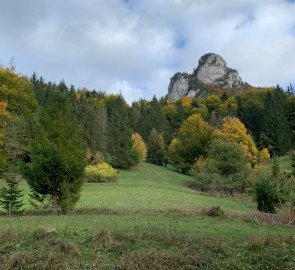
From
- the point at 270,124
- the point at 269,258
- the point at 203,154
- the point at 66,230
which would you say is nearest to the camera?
the point at 269,258

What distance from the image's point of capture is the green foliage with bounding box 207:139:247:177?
204 feet

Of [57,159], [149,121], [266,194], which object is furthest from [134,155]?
[57,159]

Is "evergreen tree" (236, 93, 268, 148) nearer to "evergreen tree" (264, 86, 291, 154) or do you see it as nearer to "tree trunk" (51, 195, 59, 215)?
"evergreen tree" (264, 86, 291, 154)

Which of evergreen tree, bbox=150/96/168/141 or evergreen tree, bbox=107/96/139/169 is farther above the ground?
evergreen tree, bbox=150/96/168/141

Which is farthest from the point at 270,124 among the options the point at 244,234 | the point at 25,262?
the point at 25,262

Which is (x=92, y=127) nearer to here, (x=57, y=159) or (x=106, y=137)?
(x=106, y=137)

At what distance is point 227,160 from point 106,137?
84.9 feet

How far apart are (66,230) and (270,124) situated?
8342cm

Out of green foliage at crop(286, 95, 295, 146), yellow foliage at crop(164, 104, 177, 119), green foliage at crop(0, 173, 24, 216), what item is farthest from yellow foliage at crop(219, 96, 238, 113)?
green foliage at crop(0, 173, 24, 216)

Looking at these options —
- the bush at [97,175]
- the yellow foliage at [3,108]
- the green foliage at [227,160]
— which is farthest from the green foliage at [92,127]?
the green foliage at [227,160]

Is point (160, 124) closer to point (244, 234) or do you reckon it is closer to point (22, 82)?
point (22, 82)

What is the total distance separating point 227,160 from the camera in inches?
2489

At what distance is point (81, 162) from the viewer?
83.1 ft

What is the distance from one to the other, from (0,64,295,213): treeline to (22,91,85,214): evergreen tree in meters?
0.06
